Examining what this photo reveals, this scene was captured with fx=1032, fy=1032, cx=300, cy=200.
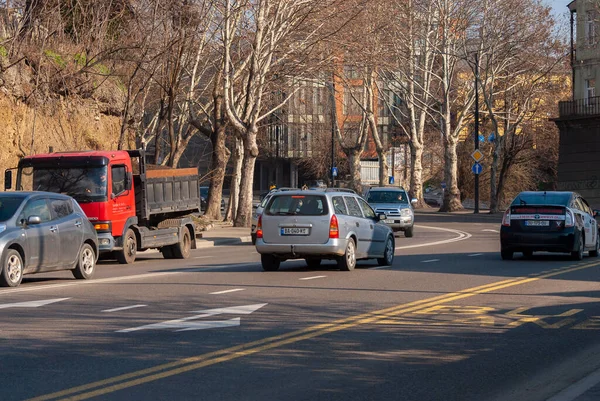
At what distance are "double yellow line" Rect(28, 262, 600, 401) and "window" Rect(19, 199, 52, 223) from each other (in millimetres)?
6638

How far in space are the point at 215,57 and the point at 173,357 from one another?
38.9m

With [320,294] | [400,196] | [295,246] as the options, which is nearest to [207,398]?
[320,294]

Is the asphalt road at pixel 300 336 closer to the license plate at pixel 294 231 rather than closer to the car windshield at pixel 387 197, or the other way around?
the license plate at pixel 294 231

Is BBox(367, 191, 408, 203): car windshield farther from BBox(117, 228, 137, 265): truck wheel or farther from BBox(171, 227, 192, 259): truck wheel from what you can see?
BBox(117, 228, 137, 265): truck wheel

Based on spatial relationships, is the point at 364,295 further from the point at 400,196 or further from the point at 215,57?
the point at 215,57

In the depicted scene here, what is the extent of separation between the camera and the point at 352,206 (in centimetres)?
2109

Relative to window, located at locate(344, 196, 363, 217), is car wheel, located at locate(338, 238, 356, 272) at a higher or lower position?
lower

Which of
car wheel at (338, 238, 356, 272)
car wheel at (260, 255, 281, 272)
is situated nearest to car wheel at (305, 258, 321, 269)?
car wheel at (260, 255, 281, 272)

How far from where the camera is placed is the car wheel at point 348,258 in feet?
65.9

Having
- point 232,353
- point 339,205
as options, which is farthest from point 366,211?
point 232,353

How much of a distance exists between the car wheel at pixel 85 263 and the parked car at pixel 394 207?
19369 mm

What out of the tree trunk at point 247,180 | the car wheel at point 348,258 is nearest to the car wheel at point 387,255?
the car wheel at point 348,258

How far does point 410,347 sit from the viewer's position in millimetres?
10539

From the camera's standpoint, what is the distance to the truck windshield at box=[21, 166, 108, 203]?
2275 cm
